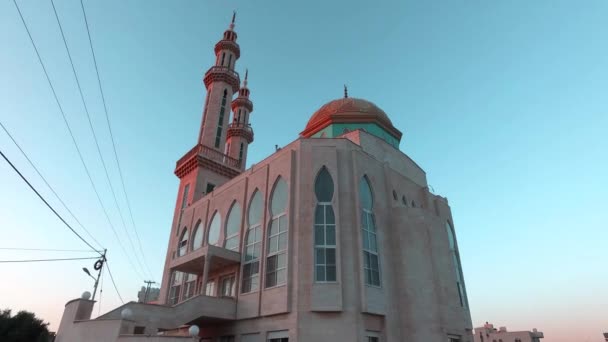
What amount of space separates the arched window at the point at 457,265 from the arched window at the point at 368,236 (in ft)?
22.3

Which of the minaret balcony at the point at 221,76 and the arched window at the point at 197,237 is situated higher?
the minaret balcony at the point at 221,76

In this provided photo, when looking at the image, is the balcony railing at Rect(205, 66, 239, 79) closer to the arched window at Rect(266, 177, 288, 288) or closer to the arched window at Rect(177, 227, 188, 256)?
the arched window at Rect(177, 227, 188, 256)

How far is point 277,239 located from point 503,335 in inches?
2454

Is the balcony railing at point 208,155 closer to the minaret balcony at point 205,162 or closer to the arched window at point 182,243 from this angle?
the minaret balcony at point 205,162

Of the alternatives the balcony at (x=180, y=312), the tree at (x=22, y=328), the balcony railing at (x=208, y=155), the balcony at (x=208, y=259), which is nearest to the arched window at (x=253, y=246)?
the balcony at (x=208, y=259)

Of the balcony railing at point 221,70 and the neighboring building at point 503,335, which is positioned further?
the neighboring building at point 503,335

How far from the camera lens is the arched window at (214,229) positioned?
22.9 meters

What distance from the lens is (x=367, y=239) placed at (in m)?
17.7

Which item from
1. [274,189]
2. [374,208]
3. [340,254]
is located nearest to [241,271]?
[274,189]

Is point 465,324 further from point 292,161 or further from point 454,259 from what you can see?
point 292,161

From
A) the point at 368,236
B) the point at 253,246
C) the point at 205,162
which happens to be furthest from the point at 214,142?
the point at 368,236

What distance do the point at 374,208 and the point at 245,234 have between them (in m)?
7.06

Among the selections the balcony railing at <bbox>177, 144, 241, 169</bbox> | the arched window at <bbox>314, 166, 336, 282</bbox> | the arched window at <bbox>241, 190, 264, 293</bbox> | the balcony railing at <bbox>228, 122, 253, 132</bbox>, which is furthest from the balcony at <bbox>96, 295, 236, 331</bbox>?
the balcony railing at <bbox>228, 122, 253, 132</bbox>

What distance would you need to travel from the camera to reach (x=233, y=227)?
21.6 metres
